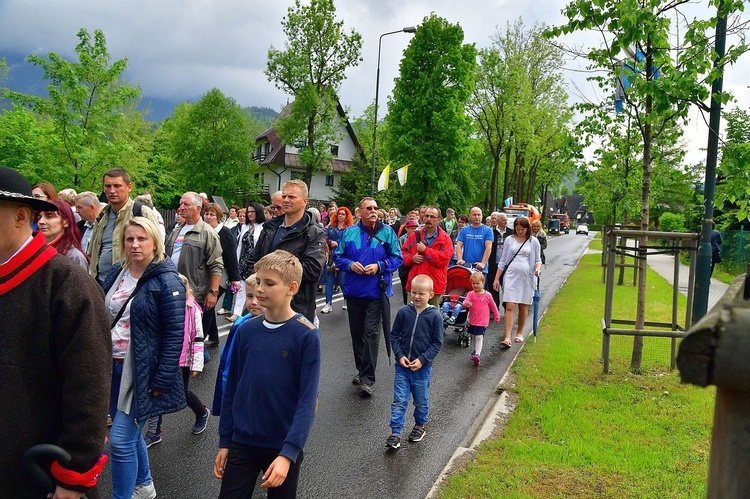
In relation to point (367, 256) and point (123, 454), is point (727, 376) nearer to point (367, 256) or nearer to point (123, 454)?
point (123, 454)

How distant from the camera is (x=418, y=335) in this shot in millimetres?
5188

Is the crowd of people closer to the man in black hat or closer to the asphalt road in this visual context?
the man in black hat

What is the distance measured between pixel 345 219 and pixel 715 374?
35.8ft

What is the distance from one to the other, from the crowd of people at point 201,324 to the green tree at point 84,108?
11.9 metres

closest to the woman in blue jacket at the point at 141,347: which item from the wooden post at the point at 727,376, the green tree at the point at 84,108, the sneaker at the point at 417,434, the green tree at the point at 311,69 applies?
the sneaker at the point at 417,434

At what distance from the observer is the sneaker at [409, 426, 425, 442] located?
515 cm

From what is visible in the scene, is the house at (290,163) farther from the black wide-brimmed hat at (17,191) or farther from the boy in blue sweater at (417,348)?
the black wide-brimmed hat at (17,191)

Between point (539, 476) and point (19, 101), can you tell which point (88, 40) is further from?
point (539, 476)

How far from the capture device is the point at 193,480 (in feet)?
13.9

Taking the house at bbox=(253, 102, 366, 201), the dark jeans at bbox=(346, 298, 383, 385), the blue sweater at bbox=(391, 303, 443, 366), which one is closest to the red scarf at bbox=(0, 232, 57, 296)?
the blue sweater at bbox=(391, 303, 443, 366)

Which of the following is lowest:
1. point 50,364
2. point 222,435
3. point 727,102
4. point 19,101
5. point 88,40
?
point 222,435

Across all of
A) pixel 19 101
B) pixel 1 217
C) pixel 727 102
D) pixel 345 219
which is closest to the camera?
pixel 1 217

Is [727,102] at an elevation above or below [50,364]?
above

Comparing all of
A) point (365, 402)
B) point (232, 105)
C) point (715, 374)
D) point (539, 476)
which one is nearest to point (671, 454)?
point (539, 476)
